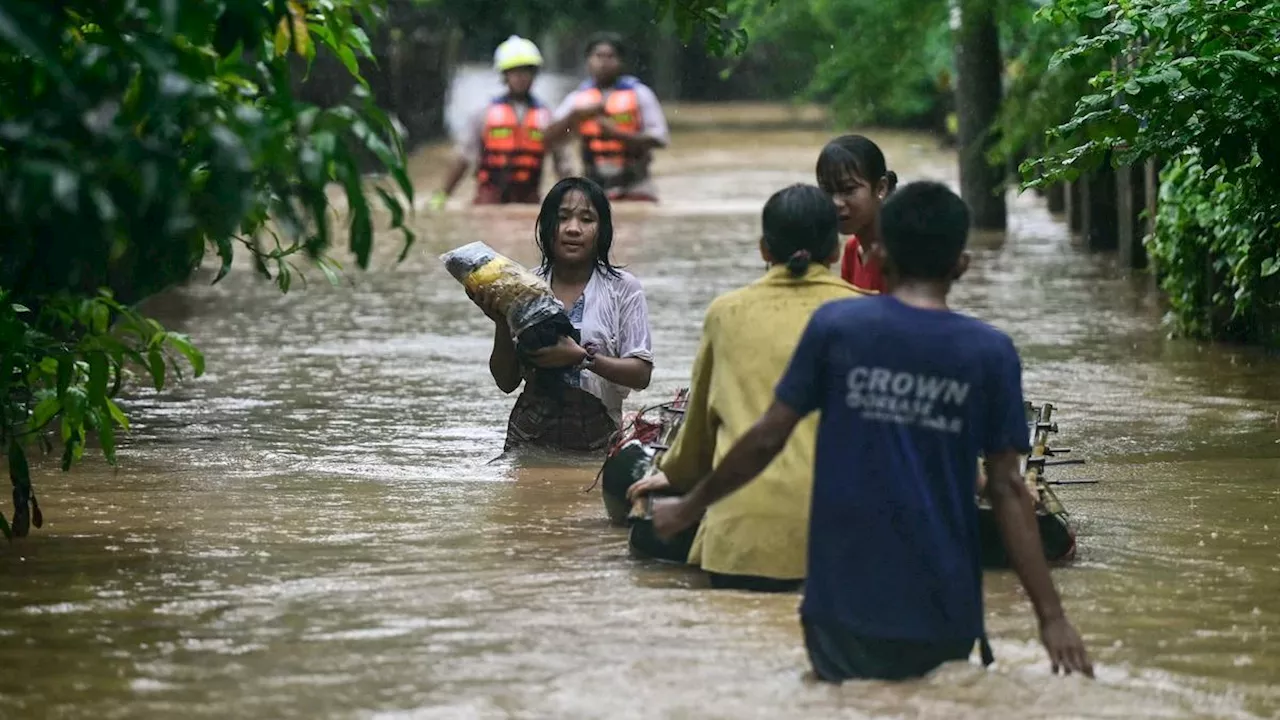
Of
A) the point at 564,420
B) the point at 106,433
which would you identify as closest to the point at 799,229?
the point at 106,433

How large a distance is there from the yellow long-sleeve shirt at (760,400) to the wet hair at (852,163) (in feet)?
4.06

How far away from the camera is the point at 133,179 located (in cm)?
532

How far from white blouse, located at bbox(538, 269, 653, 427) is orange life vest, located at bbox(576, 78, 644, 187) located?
555 inches

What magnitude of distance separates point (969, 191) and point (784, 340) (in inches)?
629

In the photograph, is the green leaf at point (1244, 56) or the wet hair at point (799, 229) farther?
the green leaf at point (1244, 56)

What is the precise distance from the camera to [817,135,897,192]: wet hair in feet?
25.3

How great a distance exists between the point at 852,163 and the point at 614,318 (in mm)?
1576

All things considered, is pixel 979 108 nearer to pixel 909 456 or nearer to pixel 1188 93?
pixel 1188 93

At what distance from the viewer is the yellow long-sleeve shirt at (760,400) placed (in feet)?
21.0

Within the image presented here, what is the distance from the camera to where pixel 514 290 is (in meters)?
8.52

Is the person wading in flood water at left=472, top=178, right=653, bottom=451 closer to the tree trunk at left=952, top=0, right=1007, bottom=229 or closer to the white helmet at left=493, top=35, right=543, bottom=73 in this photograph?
the tree trunk at left=952, top=0, right=1007, bottom=229

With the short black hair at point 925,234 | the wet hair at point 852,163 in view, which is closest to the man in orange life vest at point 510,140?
the wet hair at point 852,163

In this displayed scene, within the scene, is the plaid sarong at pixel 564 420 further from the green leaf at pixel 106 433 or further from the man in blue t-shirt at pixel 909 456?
the man in blue t-shirt at pixel 909 456

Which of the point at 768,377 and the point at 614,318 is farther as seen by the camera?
the point at 614,318
